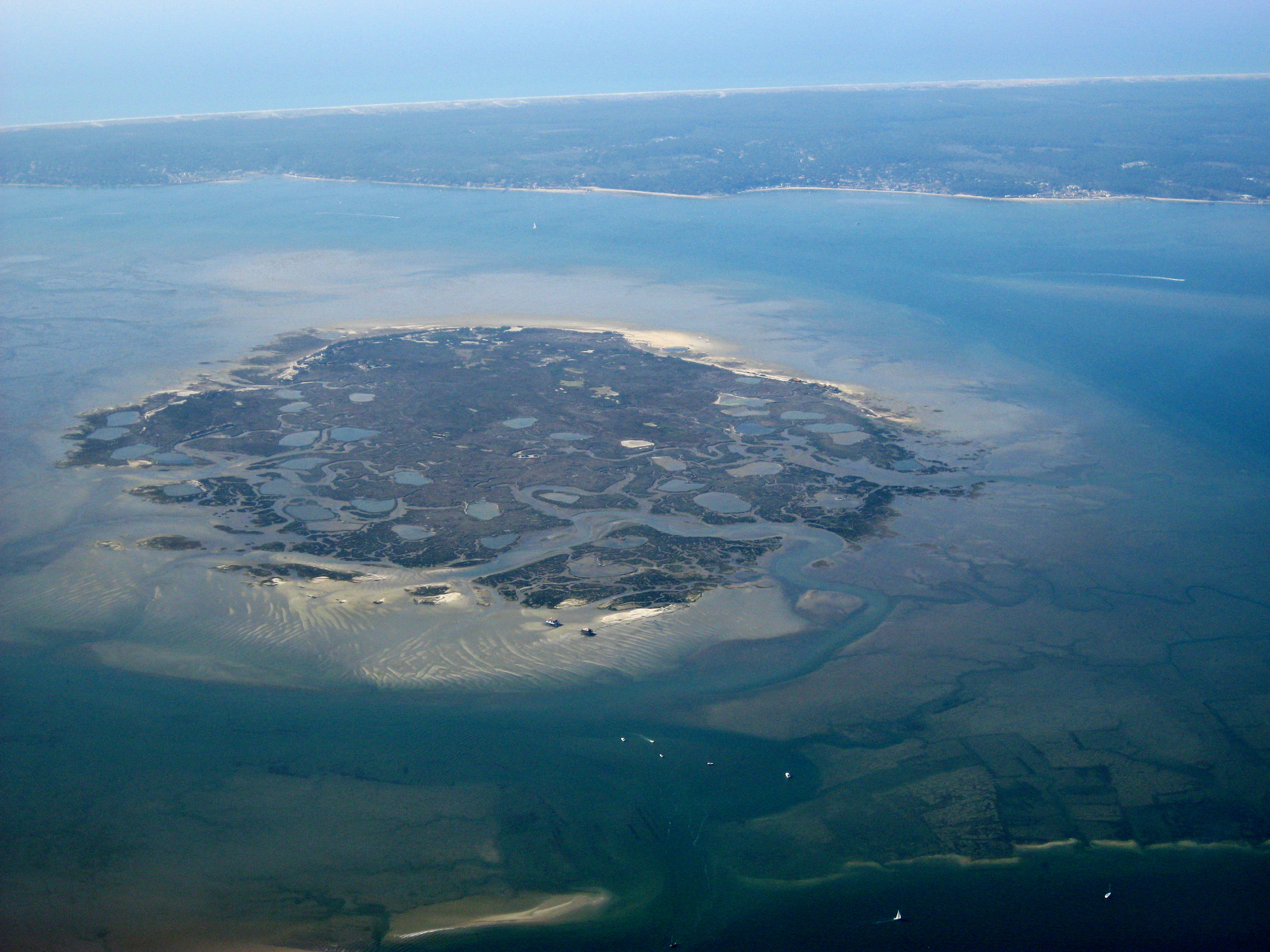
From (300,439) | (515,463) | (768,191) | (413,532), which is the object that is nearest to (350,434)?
(300,439)

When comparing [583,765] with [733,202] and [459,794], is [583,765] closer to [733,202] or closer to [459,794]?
[459,794]

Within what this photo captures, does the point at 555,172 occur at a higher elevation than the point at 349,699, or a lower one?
higher

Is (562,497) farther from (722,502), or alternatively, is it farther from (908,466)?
(908,466)

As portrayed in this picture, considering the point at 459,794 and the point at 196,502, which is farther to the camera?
the point at 196,502

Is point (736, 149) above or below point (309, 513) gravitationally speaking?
above

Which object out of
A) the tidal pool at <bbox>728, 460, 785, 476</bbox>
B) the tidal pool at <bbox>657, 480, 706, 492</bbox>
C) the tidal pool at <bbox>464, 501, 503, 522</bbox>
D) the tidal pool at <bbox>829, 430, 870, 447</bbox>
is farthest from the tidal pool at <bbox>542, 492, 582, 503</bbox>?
the tidal pool at <bbox>829, 430, 870, 447</bbox>

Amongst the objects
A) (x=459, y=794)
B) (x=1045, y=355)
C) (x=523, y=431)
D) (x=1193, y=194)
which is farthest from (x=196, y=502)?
(x=1193, y=194)

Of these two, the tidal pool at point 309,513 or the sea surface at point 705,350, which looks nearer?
the sea surface at point 705,350

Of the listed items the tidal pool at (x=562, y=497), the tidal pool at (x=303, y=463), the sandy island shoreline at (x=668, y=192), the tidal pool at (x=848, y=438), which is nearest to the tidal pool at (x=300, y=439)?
the tidal pool at (x=303, y=463)

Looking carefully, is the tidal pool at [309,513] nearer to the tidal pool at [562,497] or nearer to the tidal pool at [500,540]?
the tidal pool at [500,540]
